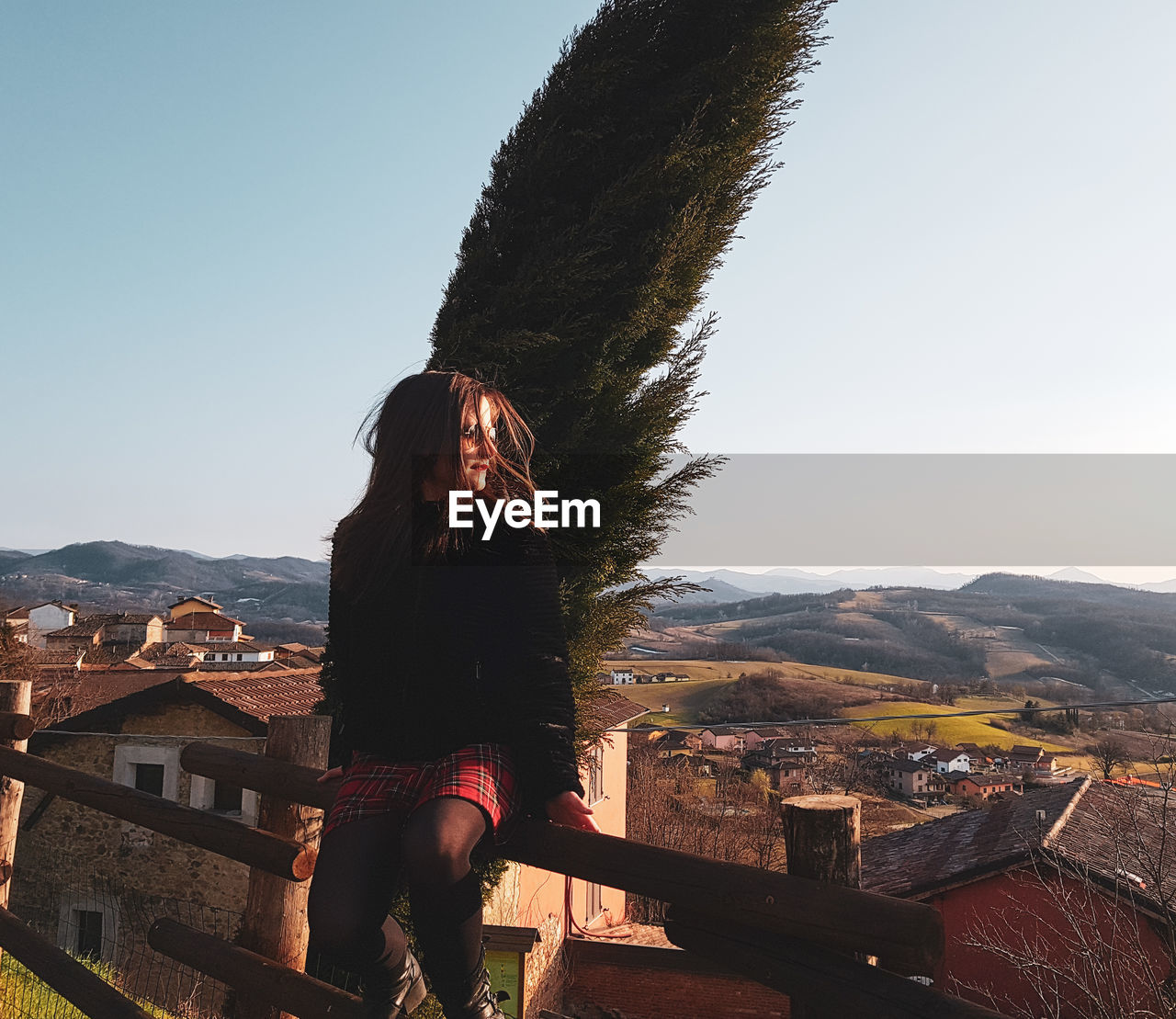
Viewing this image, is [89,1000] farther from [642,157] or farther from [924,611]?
[924,611]

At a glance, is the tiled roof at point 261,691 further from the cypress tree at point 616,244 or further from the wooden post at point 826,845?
the wooden post at point 826,845

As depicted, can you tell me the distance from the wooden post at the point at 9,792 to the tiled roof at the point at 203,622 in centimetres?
6018

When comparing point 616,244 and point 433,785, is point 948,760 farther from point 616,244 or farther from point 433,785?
point 433,785

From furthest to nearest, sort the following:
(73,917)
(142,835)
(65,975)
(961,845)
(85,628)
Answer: (85,628) < (961,845) < (73,917) < (142,835) < (65,975)

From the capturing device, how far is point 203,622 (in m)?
60.0

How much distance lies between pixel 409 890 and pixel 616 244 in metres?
5.22

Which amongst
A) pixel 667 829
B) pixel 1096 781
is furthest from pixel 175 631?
pixel 1096 781

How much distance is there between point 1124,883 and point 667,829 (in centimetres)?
1497

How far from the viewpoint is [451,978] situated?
1756mm

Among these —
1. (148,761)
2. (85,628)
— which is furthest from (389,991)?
(85,628)

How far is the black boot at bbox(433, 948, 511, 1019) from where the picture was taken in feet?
5.81

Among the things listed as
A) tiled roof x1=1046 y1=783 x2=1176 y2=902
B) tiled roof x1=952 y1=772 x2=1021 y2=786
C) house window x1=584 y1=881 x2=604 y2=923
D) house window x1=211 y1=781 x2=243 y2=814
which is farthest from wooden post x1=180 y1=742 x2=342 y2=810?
tiled roof x1=952 y1=772 x2=1021 y2=786

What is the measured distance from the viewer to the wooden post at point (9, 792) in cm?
391

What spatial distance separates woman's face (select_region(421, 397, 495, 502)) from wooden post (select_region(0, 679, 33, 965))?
119 inches
